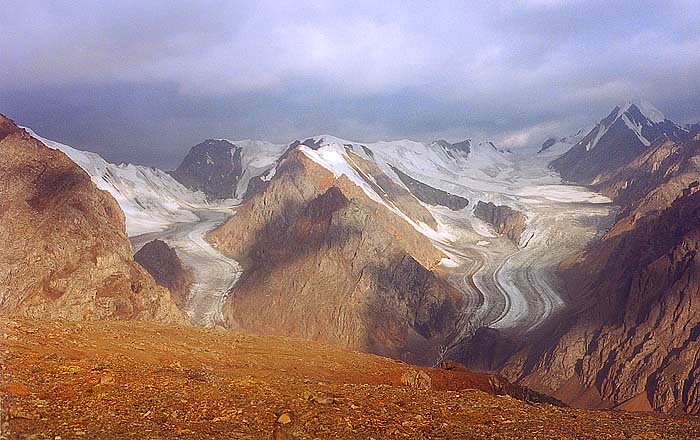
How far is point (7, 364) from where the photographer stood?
10922 millimetres

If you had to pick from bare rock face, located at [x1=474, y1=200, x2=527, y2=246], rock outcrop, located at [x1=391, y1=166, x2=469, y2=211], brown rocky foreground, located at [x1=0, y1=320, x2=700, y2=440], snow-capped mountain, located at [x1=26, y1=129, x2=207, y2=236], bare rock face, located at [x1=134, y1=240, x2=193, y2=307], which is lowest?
bare rock face, located at [x1=134, y1=240, x2=193, y2=307]

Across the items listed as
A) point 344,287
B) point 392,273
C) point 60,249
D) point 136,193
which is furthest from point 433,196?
point 60,249

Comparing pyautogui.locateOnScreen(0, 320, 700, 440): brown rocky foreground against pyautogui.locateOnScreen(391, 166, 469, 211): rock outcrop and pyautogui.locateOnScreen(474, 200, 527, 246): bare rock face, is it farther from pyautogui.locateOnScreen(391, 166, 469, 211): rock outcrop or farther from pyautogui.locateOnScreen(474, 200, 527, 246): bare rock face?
pyautogui.locateOnScreen(391, 166, 469, 211): rock outcrop

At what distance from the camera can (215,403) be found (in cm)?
1062

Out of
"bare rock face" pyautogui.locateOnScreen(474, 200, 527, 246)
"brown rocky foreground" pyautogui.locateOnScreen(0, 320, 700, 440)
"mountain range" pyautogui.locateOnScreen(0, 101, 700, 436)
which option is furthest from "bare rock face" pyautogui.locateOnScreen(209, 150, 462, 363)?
"brown rocky foreground" pyautogui.locateOnScreen(0, 320, 700, 440)

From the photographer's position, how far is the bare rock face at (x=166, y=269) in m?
81.7

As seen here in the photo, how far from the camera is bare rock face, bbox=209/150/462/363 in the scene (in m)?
74.1

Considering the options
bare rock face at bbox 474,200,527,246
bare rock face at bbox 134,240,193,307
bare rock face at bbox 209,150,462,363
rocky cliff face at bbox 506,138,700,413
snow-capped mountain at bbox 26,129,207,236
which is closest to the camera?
rocky cliff face at bbox 506,138,700,413

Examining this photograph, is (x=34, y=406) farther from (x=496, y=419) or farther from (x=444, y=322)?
(x=444, y=322)

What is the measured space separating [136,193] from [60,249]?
13542 centimetres

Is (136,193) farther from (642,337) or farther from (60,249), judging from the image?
(642,337)

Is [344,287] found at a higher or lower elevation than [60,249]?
lower

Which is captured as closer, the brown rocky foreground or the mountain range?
the brown rocky foreground

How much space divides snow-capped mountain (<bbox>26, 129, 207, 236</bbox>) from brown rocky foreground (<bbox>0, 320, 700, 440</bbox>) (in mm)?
130981
